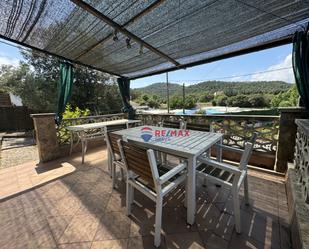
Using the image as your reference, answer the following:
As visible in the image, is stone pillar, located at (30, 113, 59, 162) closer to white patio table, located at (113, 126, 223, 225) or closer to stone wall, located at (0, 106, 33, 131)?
white patio table, located at (113, 126, 223, 225)

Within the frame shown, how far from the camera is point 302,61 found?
2.16 meters

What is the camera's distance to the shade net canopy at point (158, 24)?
1.85m

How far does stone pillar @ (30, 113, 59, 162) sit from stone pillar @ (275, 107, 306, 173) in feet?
14.1

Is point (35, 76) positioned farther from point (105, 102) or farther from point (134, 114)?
point (134, 114)

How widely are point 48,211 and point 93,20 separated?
249 centimetres

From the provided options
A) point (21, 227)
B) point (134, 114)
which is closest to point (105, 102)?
point (134, 114)

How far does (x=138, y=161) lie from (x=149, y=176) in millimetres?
167

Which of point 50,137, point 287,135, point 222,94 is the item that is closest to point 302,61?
point 287,135

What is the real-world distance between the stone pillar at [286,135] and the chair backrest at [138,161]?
222 cm

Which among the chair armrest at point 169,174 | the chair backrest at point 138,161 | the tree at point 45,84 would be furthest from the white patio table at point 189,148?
the tree at point 45,84

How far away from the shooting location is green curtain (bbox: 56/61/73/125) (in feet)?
12.0

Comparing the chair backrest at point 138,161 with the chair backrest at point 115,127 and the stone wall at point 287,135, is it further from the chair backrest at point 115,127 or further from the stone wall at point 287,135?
the stone wall at point 287,135

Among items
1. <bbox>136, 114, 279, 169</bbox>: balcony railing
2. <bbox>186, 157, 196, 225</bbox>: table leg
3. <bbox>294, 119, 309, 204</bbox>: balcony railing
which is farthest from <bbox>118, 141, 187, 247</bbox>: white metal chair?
<bbox>136, 114, 279, 169</bbox>: balcony railing

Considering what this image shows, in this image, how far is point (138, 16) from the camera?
2.05 metres
